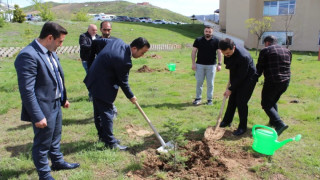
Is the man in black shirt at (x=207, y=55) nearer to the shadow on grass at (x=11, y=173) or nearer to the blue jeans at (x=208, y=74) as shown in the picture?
the blue jeans at (x=208, y=74)

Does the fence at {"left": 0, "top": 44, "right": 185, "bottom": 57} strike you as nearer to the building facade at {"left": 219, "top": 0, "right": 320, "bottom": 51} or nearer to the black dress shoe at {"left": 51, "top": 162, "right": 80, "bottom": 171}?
the building facade at {"left": 219, "top": 0, "right": 320, "bottom": 51}

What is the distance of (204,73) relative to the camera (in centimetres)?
638

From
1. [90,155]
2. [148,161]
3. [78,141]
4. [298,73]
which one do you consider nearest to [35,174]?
[90,155]

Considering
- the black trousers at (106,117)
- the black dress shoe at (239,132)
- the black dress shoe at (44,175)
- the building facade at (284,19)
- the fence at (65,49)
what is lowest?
the black dress shoe at (239,132)

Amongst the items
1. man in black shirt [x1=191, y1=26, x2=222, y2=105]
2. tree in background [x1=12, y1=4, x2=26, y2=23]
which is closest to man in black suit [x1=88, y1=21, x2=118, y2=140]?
man in black shirt [x1=191, y1=26, x2=222, y2=105]

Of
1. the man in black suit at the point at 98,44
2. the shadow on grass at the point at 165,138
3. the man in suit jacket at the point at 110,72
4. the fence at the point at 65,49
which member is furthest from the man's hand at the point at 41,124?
the fence at the point at 65,49

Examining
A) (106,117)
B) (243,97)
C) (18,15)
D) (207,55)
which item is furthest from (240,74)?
(18,15)

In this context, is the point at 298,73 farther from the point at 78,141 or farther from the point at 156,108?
the point at 78,141

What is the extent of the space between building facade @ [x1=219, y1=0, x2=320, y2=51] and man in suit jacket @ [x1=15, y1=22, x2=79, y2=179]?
80.0 ft

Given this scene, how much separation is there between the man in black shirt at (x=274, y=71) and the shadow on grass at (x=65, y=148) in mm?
3010

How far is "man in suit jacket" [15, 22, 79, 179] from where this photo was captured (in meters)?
2.62

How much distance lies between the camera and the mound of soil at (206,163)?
11.1ft

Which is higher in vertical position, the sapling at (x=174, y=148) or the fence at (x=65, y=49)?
the fence at (x=65, y=49)

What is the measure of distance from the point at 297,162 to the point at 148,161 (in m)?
2.16
